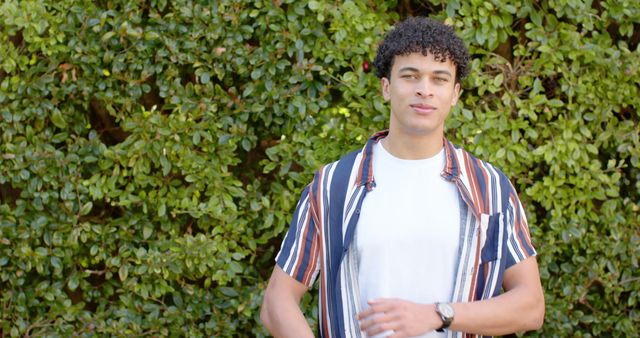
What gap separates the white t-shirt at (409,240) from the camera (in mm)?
2602

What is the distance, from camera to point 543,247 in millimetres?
4012

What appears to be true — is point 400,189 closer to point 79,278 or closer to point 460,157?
point 460,157

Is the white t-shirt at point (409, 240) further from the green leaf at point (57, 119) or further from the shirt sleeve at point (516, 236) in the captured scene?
the green leaf at point (57, 119)

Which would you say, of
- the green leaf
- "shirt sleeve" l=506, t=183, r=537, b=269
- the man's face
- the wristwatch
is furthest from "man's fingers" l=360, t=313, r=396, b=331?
Answer: the green leaf

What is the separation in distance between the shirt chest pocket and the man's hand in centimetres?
30

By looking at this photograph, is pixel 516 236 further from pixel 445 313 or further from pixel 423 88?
pixel 423 88

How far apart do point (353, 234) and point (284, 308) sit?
0.30 m

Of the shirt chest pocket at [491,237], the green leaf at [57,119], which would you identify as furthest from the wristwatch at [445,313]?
the green leaf at [57,119]

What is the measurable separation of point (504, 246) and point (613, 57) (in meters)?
1.63

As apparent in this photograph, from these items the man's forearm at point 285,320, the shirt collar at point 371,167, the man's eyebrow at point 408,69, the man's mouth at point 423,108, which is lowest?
the man's forearm at point 285,320

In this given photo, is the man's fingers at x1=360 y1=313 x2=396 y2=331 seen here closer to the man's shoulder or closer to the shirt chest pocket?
the shirt chest pocket

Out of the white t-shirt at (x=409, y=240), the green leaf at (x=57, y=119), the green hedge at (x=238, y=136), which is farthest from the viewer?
the green leaf at (x=57, y=119)

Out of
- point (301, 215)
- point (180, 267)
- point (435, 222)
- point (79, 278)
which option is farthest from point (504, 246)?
point (79, 278)

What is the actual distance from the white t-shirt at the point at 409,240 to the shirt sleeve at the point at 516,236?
17cm
